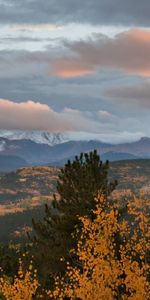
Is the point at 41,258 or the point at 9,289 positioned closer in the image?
the point at 9,289

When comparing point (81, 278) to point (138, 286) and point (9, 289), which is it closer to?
point (138, 286)

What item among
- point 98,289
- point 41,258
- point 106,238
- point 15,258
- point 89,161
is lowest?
point 15,258

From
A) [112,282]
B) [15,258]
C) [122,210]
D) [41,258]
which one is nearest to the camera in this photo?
[112,282]

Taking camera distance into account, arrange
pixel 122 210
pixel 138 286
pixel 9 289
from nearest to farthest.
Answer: pixel 138 286, pixel 9 289, pixel 122 210

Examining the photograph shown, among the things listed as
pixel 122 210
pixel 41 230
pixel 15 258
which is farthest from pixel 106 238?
pixel 15 258

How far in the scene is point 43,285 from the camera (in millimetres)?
44594

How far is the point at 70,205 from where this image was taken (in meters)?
43.1

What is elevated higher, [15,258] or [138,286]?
[138,286]

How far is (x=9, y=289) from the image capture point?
91.7 feet

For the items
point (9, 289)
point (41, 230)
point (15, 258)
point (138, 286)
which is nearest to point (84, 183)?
point (41, 230)

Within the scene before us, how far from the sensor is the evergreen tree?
1666 inches

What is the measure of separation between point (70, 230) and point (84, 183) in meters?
4.71

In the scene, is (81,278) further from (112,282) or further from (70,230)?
(70,230)

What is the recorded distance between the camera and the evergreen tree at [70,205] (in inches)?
1666
